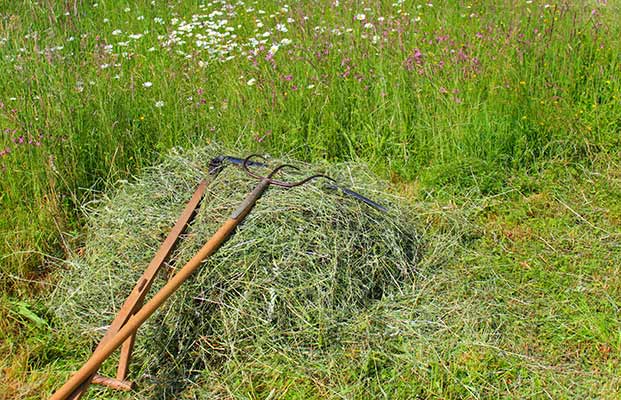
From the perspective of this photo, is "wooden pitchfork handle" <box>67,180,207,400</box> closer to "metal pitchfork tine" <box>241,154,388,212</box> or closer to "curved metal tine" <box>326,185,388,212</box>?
"metal pitchfork tine" <box>241,154,388,212</box>

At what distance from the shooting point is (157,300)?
2473mm

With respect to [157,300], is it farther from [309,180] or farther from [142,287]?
[309,180]

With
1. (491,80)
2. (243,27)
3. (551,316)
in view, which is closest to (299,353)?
(551,316)

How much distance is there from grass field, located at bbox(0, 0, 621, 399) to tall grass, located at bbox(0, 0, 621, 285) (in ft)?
0.05

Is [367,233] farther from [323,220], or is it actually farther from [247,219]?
[247,219]

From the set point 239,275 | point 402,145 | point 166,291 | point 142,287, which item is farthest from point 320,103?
point 166,291

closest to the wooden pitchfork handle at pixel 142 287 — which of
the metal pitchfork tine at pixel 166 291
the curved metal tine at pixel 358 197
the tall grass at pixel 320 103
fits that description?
the metal pitchfork tine at pixel 166 291

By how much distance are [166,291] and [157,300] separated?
0.05 meters

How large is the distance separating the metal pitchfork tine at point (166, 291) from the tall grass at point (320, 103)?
3.32ft

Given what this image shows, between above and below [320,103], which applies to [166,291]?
above

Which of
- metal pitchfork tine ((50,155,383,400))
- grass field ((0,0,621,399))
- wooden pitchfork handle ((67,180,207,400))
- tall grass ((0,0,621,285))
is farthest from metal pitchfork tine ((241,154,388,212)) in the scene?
tall grass ((0,0,621,285))

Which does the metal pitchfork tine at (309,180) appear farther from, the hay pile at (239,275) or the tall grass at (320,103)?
the tall grass at (320,103)

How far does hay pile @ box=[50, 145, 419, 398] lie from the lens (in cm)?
288

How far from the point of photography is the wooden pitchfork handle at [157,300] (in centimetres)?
226
